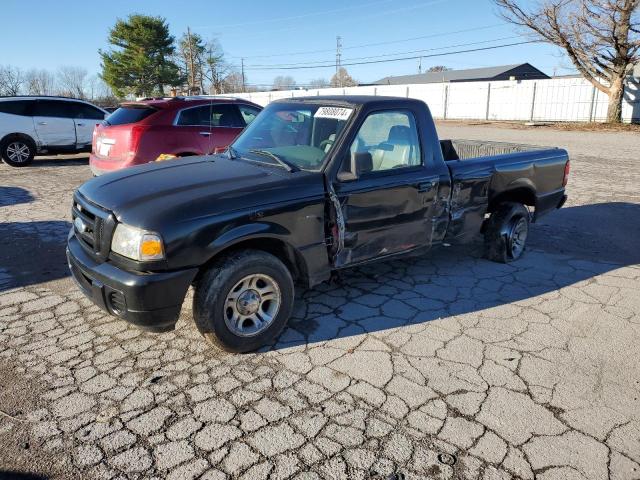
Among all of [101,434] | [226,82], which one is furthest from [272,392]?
[226,82]

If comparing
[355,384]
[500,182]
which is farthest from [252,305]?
[500,182]

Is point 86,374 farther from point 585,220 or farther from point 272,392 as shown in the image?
point 585,220

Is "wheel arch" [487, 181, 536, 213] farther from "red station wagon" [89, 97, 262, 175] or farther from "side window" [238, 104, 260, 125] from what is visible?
"side window" [238, 104, 260, 125]

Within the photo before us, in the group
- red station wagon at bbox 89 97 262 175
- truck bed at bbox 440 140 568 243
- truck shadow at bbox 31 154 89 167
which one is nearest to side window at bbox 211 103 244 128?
red station wagon at bbox 89 97 262 175

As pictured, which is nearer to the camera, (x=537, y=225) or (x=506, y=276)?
(x=506, y=276)

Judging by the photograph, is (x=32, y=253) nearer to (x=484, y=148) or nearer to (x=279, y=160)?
(x=279, y=160)

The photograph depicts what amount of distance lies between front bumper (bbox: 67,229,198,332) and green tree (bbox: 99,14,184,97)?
55.1m

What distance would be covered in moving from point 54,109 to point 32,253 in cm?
852

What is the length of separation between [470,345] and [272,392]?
62.9 inches

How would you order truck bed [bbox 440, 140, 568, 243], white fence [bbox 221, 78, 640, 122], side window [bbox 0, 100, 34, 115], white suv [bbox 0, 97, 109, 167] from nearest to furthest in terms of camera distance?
truck bed [bbox 440, 140, 568, 243], side window [bbox 0, 100, 34, 115], white suv [bbox 0, 97, 109, 167], white fence [bbox 221, 78, 640, 122]

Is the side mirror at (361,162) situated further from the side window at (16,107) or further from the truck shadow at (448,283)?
the side window at (16,107)

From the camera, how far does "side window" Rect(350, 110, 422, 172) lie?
413 cm

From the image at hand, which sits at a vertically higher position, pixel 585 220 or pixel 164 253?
pixel 164 253

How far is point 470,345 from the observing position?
3.77m
